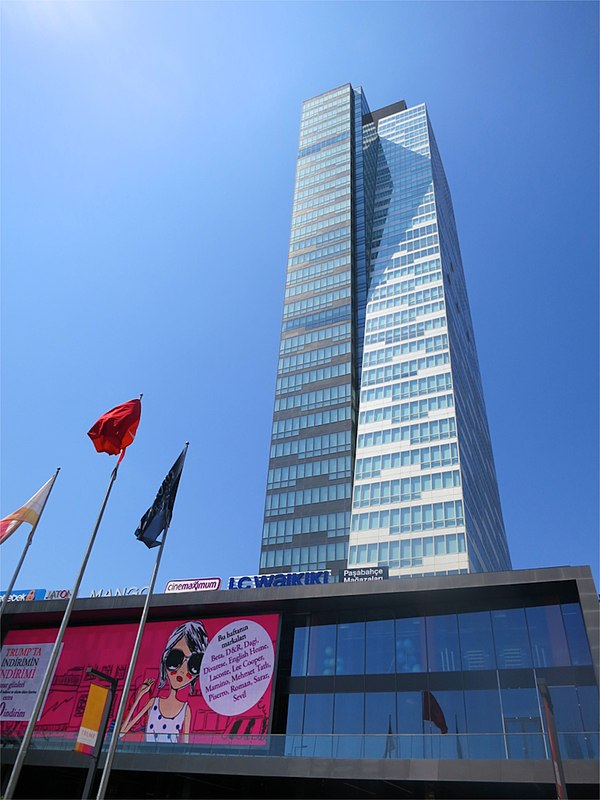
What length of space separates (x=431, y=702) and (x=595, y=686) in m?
8.39

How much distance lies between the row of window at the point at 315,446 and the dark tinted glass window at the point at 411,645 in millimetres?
63540

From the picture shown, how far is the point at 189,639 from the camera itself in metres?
40.1

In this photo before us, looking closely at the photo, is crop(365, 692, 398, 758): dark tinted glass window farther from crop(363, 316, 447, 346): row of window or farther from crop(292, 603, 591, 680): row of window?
crop(363, 316, 447, 346): row of window

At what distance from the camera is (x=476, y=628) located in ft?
116

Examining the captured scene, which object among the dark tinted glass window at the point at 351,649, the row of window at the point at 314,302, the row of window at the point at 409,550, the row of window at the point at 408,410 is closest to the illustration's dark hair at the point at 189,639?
the dark tinted glass window at the point at 351,649

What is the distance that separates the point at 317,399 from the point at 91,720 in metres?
88.4

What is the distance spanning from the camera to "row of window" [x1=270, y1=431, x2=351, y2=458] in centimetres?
10156

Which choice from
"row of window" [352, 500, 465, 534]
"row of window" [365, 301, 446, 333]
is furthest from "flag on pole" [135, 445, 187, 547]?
"row of window" [365, 301, 446, 333]

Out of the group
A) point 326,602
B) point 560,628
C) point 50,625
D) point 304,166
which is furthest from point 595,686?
point 304,166

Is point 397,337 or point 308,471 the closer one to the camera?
point 308,471

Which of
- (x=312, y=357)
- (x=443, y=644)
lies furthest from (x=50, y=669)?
(x=312, y=357)

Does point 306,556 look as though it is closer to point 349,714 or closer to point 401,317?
point 401,317

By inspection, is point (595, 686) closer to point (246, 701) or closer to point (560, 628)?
point (560, 628)

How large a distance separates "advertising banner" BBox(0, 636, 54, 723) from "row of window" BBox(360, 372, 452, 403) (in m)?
68.7
